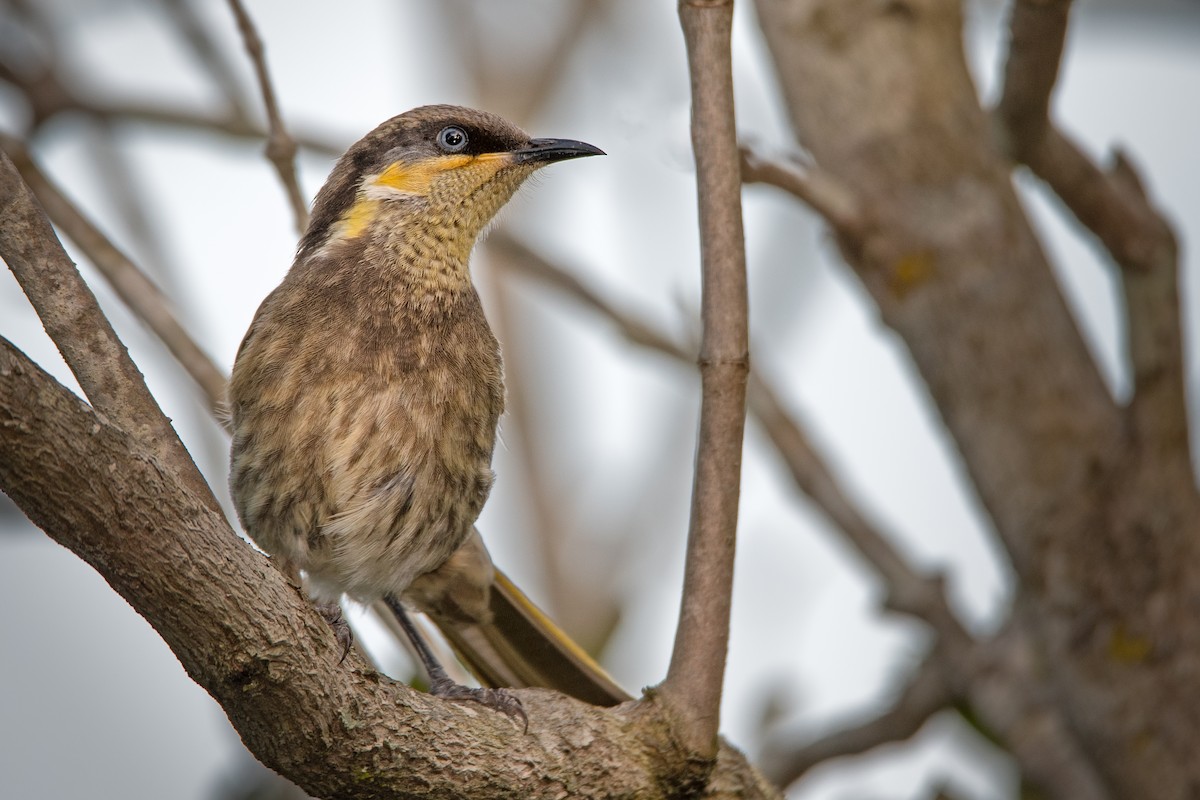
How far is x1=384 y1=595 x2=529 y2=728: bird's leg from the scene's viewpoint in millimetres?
2955

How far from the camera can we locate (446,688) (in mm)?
3775

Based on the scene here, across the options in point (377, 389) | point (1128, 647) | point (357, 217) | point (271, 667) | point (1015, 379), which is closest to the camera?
point (271, 667)

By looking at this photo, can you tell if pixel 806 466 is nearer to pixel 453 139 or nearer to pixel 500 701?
pixel 453 139

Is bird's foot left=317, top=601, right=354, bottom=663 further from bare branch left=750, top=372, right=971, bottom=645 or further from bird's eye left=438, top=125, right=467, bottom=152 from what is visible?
bare branch left=750, top=372, right=971, bottom=645

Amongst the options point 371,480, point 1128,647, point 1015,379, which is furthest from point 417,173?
point 1128,647

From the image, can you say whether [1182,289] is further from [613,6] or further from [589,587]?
[613,6]

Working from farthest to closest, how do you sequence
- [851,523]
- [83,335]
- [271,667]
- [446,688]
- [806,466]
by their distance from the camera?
[806,466], [851,523], [446,688], [83,335], [271,667]

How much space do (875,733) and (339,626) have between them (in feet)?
8.31

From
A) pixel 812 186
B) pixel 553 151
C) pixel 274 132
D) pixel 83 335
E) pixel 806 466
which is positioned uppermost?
pixel 812 186

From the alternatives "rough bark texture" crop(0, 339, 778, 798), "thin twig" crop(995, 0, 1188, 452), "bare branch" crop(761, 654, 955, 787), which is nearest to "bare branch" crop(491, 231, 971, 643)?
→ "bare branch" crop(761, 654, 955, 787)

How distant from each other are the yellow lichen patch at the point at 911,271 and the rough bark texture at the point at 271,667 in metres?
2.33

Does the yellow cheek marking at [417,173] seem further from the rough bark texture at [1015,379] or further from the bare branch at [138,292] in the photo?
the rough bark texture at [1015,379]

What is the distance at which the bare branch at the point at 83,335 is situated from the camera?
2.50m

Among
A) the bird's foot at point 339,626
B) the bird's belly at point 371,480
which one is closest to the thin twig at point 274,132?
the bird's belly at point 371,480
